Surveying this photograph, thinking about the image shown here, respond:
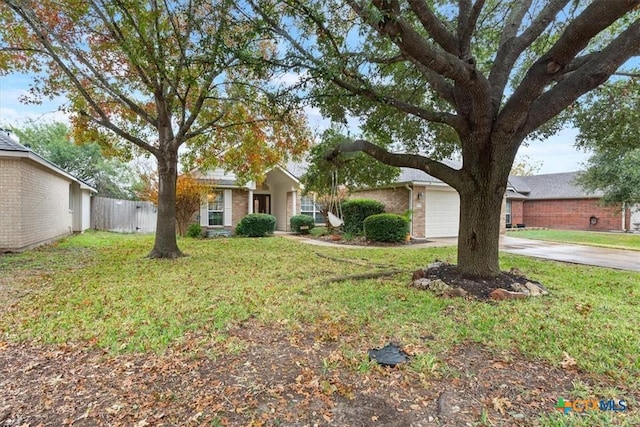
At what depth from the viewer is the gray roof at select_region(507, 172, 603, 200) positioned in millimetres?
25734

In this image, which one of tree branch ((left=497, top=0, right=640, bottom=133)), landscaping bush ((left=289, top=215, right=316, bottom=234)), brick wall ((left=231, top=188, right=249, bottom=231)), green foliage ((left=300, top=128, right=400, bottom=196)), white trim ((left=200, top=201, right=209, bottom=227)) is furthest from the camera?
landscaping bush ((left=289, top=215, right=316, bottom=234))

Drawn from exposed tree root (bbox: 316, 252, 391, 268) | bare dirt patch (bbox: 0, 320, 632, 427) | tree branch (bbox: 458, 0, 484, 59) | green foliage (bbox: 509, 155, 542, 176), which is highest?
green foliage (bbox: 509, 155, 542, 176)

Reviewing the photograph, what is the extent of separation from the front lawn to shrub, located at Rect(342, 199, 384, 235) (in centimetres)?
849

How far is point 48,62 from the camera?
9.81 m

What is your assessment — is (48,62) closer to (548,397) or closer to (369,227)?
(369,227)

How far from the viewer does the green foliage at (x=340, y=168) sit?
26.1 ft

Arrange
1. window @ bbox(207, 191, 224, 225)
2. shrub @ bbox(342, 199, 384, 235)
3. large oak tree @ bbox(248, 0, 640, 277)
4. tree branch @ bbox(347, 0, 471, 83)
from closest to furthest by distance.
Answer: tree branch @ bbox(347, 0, 471, 83) < large oak tree @ bbox(248, 0, 640, 277) < shrub @ bbox(342, 199, 384, 235) < window @ bbox(207, 191, 224, 225)

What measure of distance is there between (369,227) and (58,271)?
33.5 ft

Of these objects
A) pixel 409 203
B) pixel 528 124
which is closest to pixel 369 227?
pixel 409 203

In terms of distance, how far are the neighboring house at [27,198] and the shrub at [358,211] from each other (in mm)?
11608

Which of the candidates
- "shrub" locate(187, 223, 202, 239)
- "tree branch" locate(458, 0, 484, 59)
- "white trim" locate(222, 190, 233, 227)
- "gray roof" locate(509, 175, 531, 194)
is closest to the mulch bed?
"tree branch" locate(458, 0, 484, 59)

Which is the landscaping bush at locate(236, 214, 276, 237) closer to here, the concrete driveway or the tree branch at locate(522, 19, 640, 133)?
the concrete driveway

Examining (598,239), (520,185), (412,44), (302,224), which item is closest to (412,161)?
(412,44)

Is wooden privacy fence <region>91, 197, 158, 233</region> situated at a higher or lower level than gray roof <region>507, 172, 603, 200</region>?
lower
